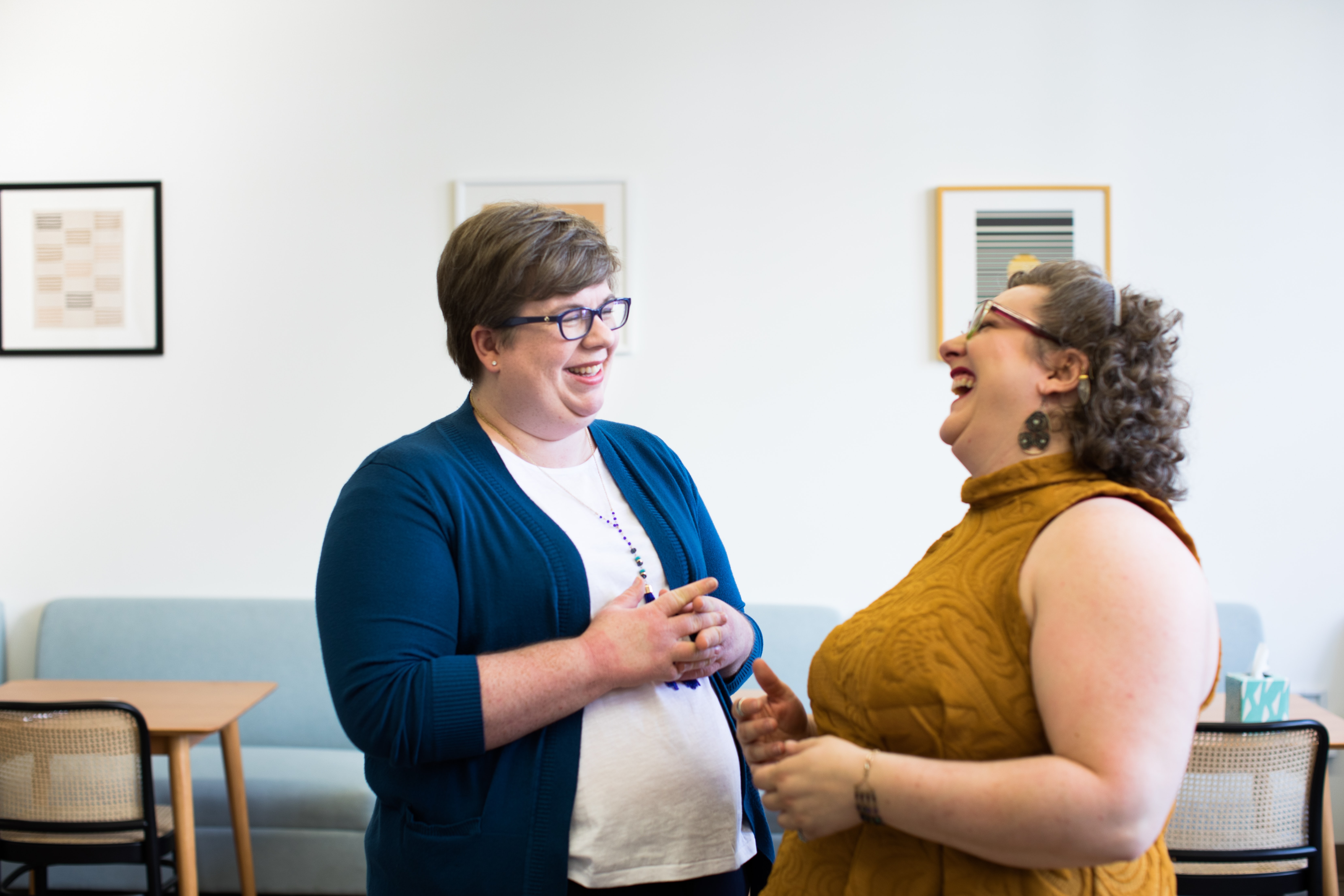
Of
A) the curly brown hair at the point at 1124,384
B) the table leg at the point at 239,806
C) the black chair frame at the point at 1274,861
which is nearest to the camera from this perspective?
the curly brown hair at the point at 1124,384

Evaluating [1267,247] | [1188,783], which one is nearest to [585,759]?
[1188,783]

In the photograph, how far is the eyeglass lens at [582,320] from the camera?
129 cm

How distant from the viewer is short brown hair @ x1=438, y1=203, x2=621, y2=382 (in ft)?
4.09

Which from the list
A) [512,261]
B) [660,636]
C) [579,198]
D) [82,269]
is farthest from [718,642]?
[82,269]

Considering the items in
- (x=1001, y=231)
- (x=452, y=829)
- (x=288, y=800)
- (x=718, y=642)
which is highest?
(x=1001, y=231)

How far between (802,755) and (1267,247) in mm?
3112

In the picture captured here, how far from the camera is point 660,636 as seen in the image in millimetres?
1163

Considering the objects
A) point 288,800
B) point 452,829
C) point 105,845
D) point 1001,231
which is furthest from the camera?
point 1001,231

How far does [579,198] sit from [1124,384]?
2537 mm

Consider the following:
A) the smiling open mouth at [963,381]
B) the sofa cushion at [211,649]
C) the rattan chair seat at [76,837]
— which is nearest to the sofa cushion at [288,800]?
the sofa cushion at [211,649]

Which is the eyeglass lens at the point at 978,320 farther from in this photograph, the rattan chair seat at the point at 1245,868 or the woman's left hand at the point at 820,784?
the rattan chair seat at the point at 1245,868

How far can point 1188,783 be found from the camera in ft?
6.57

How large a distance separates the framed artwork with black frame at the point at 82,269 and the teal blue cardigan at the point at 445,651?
268 cm

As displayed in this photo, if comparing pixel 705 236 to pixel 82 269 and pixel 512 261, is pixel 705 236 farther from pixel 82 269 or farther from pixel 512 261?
pixel 82 269
